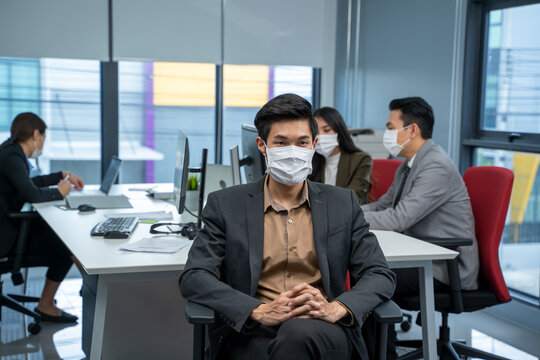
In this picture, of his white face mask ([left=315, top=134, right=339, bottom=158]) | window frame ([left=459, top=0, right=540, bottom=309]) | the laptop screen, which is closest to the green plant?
his white face mask ([left=315, top=134, right=339, bottom=158])

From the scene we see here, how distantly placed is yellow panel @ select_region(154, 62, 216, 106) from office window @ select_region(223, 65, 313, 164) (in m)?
0.18

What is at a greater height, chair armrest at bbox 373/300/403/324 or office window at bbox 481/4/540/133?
office window at bbox 481/4/540/133

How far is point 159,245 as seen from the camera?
8.32 feet

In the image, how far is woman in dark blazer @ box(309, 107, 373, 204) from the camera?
357 cm

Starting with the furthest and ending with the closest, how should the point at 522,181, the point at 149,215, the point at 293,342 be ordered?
the point at 522,181
the point at 149,215
the point at 293,342

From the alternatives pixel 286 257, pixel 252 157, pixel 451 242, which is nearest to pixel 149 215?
pixel 252 157

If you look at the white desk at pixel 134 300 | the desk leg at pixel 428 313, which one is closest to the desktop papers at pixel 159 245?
the white desk at pixel 134 300

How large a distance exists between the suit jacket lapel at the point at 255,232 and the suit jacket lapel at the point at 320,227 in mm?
174

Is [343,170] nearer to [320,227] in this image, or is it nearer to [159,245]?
[159,245]

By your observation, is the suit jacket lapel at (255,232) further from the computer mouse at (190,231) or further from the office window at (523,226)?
the office window at (523,226)

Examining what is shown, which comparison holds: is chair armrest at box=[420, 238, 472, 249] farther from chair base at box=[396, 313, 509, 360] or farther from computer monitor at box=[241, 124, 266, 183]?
computer monitor at box=[241, 124, 266, 183]

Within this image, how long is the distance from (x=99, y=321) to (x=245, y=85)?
3879 mm

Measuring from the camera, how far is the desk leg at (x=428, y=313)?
2.56 m

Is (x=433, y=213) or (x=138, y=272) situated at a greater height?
(x=433, y=213)
